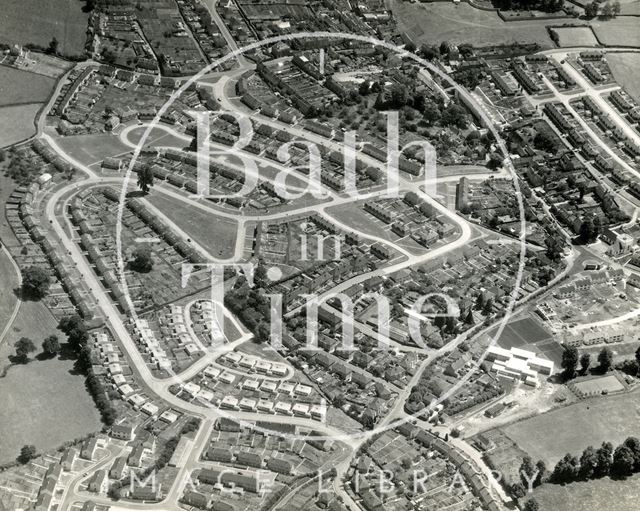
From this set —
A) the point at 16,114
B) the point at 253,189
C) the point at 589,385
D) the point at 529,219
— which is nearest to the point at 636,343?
the point at 589,385

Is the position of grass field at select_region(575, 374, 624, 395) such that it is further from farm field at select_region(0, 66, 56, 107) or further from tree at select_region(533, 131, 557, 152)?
farm field at select_region(0, 66, 56, 107)

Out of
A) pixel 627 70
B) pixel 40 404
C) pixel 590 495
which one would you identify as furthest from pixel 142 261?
pixel 627 70

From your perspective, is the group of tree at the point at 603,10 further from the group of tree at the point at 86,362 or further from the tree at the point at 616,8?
the group of tree at the point at 86,362

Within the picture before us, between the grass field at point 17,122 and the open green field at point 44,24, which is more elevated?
the open green field at point 44,24

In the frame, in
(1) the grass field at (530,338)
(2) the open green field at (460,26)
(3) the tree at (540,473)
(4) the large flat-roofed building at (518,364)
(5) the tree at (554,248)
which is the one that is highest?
(2) the open green field at (460,26)

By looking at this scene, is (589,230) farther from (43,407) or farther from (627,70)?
(43,407)

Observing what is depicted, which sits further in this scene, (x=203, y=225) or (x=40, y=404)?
(x=203, y=225)

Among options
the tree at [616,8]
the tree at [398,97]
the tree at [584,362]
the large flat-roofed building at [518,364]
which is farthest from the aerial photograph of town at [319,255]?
the tree at [616,8]
